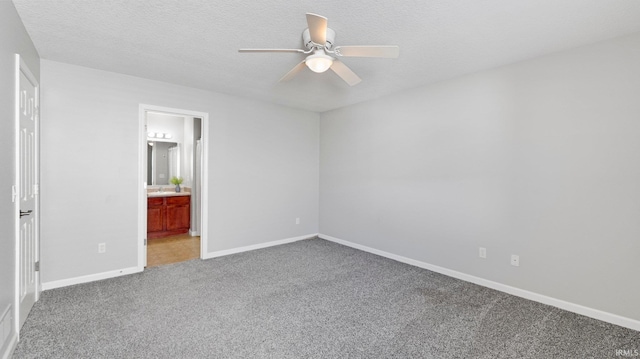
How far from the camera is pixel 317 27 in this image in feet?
6.09

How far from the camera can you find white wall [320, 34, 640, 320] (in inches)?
97.7

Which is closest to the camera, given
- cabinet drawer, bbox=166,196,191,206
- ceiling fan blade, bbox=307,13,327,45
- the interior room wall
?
ceiling fan blade, bbox=307,13,327,45

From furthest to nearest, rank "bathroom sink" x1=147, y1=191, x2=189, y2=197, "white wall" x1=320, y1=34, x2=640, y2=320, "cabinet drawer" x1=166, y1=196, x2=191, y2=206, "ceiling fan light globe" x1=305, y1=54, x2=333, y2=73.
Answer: "cabinet drawer" x1=166, y1=196, x2=191, y2=206, "bathroom sink" x1=147, y1=191, x2=189, y2=197, "white wall" x1=320, y1=34, x2=640, y2=320, "ceiling fan light globe" x1=305, y1=54, x2=333, y2=73

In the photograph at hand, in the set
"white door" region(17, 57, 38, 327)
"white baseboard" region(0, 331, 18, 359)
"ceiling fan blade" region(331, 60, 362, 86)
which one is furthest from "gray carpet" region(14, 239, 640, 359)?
"ceiling fan blade" region(331, 60, 362, 86)

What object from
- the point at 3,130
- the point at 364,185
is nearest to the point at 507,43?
the point at 364,185

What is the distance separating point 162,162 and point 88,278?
3277 mm

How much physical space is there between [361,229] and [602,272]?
2870 mm

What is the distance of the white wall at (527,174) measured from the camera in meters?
2.48

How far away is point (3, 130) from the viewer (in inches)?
73.5

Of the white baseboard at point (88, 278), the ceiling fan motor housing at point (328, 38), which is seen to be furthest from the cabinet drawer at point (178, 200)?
the ceiling fan motor housing at point (328, 38)

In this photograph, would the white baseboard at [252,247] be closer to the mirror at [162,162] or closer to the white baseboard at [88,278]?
the white baseboard at [88,278]

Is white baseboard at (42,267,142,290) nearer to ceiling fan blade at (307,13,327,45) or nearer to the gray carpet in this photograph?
the gray carpet

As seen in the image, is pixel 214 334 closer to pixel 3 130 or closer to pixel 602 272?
pixel 3 130

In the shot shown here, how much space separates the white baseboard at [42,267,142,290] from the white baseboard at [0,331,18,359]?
1228mm
